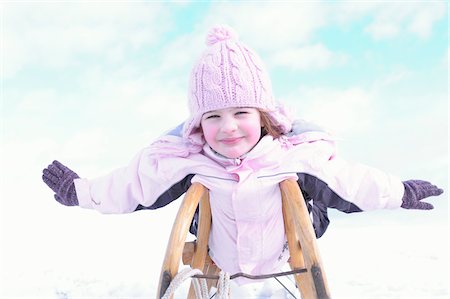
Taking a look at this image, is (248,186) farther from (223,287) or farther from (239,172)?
(223,287)

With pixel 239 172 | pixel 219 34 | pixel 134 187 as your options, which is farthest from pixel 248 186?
pixel 219 34

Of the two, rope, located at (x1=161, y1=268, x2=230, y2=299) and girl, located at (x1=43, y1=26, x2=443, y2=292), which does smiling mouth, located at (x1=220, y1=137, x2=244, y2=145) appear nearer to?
girl, located at (x1=43, y1=26, x2=443, y2=292)

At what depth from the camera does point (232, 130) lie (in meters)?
1.57

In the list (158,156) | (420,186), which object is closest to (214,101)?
(158,156)

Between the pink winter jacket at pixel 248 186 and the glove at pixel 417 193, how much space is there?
4 cm

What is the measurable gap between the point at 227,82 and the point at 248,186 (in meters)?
0.31

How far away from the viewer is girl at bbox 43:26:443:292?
1.59 m

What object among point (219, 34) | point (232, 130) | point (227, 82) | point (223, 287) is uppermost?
point (219, 34)

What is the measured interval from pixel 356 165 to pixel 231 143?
0.40 metres

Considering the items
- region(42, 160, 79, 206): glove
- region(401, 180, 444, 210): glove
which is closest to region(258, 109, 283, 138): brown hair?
region(401, 180, 444, 210): glove

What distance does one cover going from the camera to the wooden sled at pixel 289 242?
4.45ft

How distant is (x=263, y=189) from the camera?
62.6 inches

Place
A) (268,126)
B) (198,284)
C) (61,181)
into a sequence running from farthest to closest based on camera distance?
(61,181), (268,126), (198,284)

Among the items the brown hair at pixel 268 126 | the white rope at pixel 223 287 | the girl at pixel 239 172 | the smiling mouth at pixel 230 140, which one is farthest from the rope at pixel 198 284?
the brown hair at pixel 268 126
